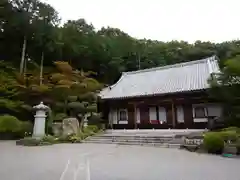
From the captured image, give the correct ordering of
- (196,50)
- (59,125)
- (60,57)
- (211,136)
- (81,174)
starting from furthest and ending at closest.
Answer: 1. (196,50)
2. (60,57)
3. (59,125)
4. (211,136)
5. (81,174)

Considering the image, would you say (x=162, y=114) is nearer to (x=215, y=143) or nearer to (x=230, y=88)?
(x=230, y=88)

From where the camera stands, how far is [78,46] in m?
26.4

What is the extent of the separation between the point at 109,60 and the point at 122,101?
11.4 m

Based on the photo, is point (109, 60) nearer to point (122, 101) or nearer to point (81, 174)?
point (122, 101)

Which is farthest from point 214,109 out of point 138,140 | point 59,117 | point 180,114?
point 59,117

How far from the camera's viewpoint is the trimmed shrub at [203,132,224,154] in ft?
29.2

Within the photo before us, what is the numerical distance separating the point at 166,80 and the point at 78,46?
1200cm

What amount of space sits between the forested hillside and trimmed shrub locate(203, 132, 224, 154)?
5.74 meters

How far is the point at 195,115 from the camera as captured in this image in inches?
643

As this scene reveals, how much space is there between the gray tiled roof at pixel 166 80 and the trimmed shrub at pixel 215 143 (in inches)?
249

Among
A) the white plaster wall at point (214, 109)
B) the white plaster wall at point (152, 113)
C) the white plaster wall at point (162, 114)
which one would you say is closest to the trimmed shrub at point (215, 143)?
the white plaster wall at point (214, 109)

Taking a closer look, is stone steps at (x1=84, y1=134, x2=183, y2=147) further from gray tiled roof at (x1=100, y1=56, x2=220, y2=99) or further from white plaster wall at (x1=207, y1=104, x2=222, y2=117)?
white plaster wall at (x1=207, y1=104, x2=222, y2=117)

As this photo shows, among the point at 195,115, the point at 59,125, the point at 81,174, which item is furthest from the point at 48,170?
the point at 195,115

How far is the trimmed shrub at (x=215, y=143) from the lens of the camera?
8905 mm
